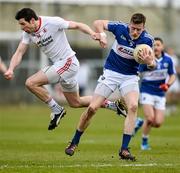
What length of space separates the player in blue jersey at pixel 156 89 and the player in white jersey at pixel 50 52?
3.99m

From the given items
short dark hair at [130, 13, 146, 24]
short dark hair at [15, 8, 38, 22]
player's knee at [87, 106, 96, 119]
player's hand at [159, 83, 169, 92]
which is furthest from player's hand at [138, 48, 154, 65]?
player's hand at [159, 83, 169, 92]

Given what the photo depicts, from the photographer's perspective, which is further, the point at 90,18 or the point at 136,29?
the point at 90,18

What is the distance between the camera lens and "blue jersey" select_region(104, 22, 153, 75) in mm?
17297

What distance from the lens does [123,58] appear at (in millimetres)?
17594

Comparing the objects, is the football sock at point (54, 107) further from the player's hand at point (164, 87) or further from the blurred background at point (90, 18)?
the blurred background at point (90, 18)

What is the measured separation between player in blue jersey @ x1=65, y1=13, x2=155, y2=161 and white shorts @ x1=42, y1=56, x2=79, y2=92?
1314 millimetres

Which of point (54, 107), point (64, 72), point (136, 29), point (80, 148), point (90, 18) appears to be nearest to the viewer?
point (136, 29)

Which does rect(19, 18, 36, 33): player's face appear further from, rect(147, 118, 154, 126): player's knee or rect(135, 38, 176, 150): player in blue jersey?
rect(147, 118, 154, 126): player's knee

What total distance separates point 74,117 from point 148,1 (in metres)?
19.5

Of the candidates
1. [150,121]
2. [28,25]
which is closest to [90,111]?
[28,25]

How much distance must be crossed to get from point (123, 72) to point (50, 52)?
198 cm

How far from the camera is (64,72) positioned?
18891 mm

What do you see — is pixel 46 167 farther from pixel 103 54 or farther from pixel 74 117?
pixel 103 54

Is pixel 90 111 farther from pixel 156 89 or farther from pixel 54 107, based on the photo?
pixel 156 89
